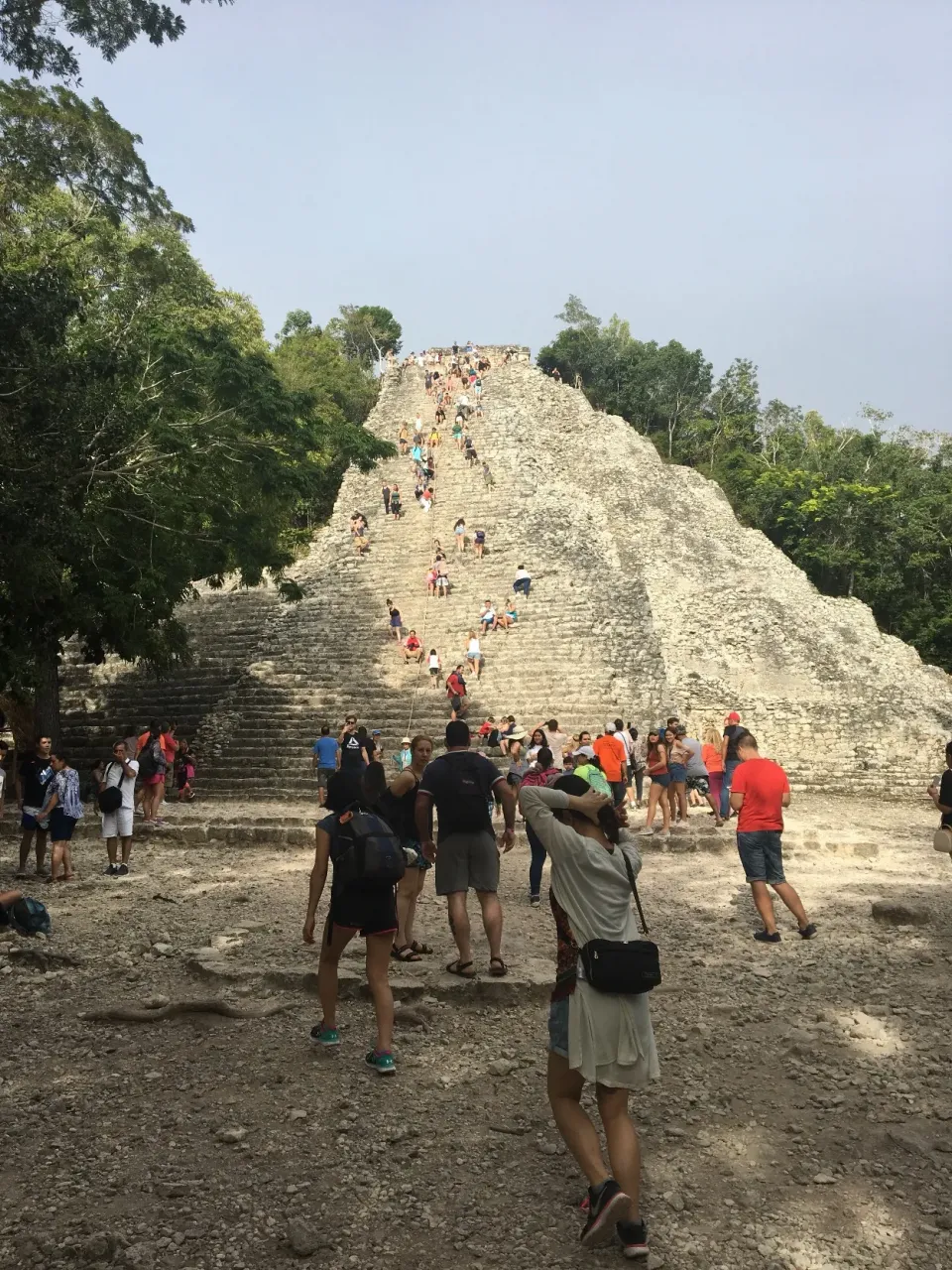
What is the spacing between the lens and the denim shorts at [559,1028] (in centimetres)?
352

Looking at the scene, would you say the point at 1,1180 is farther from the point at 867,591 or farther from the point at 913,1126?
the point at 867,591

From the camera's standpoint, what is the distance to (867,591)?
107 ft

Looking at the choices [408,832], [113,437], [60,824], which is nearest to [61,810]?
[60,824]

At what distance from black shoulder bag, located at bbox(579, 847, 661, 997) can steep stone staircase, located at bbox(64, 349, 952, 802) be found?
1184cm

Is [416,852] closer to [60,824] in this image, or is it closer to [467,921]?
[467,921]

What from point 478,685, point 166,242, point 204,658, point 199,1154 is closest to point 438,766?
point 199,1154

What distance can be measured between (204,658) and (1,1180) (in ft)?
54.7

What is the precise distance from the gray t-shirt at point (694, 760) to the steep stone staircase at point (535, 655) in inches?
152

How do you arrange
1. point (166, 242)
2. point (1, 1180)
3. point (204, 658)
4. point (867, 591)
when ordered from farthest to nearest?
point (867, 591) → point (166, 242) → point (204, 658) → point (1, 1180)

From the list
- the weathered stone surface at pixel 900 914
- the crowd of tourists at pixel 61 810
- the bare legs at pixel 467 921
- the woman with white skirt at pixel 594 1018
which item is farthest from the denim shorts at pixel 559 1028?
the crowd of tourists at pixel 61 810

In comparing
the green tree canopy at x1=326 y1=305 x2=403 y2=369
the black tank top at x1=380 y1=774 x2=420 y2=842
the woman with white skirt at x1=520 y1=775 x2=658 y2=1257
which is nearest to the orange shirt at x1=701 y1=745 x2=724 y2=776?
the black tank top at x1=380 y1=774 x2=420 y2=842

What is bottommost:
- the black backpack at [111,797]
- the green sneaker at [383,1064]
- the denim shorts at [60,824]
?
the green sneaker at [383,1064]

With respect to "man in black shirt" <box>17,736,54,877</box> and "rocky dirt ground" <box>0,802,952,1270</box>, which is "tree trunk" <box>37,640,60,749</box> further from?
"rocky dirt ground" <box>0,802,952,1270</box>

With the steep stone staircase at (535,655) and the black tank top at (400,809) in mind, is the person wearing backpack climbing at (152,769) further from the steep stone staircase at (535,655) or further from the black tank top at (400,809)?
the black tank top at (400,809)
